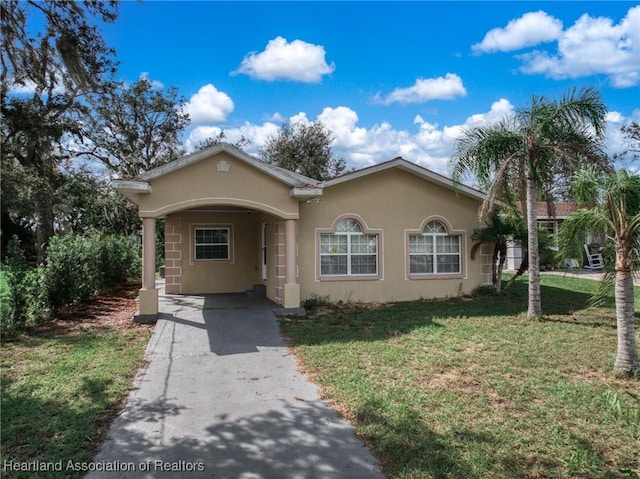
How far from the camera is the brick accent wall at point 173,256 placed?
15.1 m

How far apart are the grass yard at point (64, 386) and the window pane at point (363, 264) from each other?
6252 mm

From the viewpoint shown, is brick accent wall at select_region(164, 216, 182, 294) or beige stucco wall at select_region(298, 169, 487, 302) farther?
brick accent wall at select_region(164, 216, 182, 294)

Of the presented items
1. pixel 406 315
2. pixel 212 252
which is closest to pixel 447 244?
pixel 406 315

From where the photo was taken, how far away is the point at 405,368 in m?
6.98

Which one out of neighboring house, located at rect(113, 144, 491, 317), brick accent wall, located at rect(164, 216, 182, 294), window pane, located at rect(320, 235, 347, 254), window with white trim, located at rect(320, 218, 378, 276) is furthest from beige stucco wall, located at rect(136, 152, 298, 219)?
brick accent wall, located at rect(164, 216, 182, 294)

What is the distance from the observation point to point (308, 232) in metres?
13.0

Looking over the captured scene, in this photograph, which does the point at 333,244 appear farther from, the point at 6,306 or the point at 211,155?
the point at 6,306

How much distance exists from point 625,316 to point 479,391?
9.05ft

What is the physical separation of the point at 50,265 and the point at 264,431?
893 centimetres

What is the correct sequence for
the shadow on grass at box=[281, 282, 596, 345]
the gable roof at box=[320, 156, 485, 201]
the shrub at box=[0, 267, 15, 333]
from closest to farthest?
the shrub at box=[0, 267, 15, 333]
the shadow on grass at box=[281, 282, 596, 345]
the gable roof at box=[320, 156, 485, 201]

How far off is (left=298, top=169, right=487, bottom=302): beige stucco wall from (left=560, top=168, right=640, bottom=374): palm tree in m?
6.69

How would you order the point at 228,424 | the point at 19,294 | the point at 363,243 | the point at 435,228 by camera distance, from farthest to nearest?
the point at 435,228 < the point at 363,243 < the point at 19,294 < the point at 228,424

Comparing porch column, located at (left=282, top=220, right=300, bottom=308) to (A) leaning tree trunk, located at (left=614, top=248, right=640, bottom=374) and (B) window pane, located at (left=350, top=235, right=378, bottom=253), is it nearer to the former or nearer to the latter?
(B) window pane, located at (left=350, top=235, right=378, bottom=253)

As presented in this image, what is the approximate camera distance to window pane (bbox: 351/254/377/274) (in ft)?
44.3
